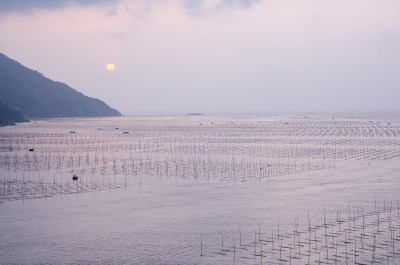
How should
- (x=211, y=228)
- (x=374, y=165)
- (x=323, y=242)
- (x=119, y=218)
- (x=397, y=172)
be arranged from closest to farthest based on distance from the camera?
(x=323, y=242), (x=211, y=228), (x=119, y=218), (x=397, y=172), (x=374, y=165)

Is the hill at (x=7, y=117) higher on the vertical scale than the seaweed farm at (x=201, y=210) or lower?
higher

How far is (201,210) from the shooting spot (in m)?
31.5

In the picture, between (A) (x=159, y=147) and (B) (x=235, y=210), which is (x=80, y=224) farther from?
(A) (x=159, y=147)

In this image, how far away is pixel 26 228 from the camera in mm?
27719

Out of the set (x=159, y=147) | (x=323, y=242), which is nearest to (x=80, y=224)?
(x=323, y=242)

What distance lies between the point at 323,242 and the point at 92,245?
11.8 m

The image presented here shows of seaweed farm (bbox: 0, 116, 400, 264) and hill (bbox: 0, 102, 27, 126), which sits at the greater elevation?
hill (bbox: 0, 102, 27, 126)

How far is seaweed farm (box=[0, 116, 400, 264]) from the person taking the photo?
23.2 metres

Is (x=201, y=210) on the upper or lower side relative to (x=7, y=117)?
lower

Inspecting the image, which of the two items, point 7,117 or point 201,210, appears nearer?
point 201,210

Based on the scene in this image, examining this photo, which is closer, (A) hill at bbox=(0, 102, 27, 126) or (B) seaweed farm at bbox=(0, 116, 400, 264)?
(B) seaweed farm at bbox=(0, 116, 400, 264)

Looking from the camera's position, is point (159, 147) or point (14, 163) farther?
point (159, 147)

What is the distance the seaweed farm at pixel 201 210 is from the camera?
23.2m

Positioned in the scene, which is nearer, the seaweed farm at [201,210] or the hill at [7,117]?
the seaweed farm at [201,210]
